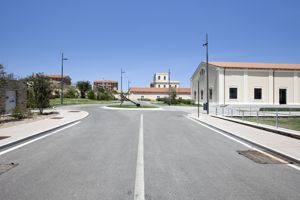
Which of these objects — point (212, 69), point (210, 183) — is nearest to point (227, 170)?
point (210, 183)

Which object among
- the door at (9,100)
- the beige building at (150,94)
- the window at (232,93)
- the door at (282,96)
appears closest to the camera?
the door at (9,100)

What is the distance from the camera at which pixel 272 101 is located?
137 ft

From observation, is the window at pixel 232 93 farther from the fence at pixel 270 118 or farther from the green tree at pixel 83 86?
the green tree at pixel 83 86

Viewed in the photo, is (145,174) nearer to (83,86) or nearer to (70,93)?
(70,93)

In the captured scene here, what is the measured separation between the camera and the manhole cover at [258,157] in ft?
21.0

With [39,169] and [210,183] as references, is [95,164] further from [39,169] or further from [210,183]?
[210,183]

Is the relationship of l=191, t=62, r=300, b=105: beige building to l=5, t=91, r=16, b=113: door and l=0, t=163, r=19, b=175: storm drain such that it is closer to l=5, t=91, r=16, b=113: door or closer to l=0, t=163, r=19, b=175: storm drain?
l=5, t=91, r=16, b=113: door

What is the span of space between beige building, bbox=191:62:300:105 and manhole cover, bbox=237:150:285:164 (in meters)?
33.7

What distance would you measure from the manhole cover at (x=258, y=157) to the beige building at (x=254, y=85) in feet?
111

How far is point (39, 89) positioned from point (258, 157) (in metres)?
19.3

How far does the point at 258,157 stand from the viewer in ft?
22.5

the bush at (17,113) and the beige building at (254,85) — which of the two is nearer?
the bush at (17,113)

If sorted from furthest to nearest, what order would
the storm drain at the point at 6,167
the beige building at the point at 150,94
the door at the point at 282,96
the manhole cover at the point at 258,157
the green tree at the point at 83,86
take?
the beige building at the point at 150,94 < the green tree at the point at 83,86 < the door at the point at 282,96 < the manhole cover at the point at 258,157 < the storm drain at the point at 6,167

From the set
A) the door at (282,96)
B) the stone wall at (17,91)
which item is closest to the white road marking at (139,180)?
the stone wall at (17,91)
